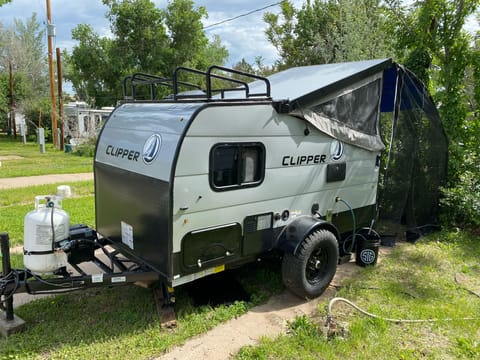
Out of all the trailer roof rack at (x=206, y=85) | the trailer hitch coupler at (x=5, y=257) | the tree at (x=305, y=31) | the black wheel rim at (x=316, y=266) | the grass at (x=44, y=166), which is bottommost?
Result: the black wheel rim at (x=316, y=266)

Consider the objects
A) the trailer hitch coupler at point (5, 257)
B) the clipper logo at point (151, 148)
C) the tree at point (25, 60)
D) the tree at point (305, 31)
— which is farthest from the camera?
the tree at point (25, 60)

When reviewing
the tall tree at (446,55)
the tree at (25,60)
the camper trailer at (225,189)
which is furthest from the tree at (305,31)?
the tree at (25,60)

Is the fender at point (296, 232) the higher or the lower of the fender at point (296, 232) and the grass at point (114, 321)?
the higher

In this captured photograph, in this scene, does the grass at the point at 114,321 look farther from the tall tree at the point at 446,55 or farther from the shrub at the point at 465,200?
the tall tree at the point at 446,55

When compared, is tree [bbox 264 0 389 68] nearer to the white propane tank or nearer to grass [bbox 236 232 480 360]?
grass [bbox 236 232 480 360]

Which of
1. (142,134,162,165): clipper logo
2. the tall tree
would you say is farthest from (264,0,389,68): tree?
(142,134,162,165): clipper logo

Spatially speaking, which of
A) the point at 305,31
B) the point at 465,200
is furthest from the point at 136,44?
the point at 465,200

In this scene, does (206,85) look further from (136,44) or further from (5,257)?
(136,44)

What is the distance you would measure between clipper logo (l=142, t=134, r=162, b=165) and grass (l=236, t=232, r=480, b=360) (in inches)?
77.1

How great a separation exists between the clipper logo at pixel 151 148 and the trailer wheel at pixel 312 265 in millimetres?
1793

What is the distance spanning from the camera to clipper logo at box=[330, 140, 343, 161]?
4830 millimetres

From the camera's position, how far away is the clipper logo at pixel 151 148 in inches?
145

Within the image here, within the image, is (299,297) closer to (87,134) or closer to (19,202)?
(19,202)

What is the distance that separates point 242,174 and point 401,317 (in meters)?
2.23
